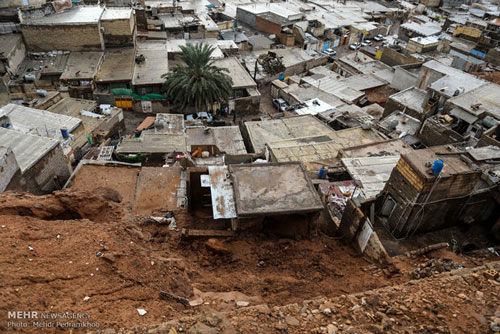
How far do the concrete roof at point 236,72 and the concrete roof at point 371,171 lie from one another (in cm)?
1994

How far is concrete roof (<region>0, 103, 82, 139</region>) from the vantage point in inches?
814

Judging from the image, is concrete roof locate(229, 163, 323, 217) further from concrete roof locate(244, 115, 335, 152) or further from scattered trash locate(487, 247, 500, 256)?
concrete roof locate(244, 115, 335, 152)

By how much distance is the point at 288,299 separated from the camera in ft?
32.4

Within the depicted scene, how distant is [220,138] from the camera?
86.0ft

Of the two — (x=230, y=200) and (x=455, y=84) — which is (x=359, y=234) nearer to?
(x=230, y=200)

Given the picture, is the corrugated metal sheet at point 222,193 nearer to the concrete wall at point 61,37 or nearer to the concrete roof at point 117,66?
the concrete roof at point 117,66

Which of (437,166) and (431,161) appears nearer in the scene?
(437,166)

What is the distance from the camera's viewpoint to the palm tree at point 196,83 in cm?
3139

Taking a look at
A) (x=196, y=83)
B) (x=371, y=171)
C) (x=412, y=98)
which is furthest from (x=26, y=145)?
(x=412, y=98)

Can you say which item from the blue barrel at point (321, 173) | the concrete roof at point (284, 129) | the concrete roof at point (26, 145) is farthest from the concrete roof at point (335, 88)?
the concrete roof at point (26, 145)

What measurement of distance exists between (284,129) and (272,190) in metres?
15.5

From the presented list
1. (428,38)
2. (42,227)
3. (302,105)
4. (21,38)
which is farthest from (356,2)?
(42,227)

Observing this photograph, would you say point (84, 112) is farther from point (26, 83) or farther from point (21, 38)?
point (21, 38)

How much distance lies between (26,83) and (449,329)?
34.3m
